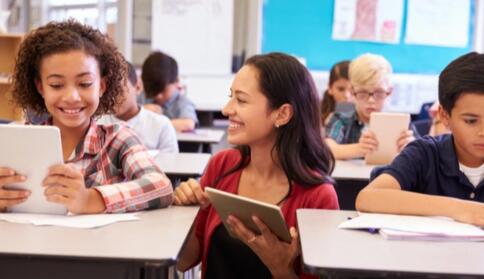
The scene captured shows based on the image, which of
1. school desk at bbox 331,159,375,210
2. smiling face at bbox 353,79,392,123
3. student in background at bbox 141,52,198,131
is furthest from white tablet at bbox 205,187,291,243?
student in background at bbox 141,52,198,131

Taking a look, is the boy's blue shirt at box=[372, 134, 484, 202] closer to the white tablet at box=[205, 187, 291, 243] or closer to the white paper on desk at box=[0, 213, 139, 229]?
the white tablet at box=[205, 187, 291, 243]

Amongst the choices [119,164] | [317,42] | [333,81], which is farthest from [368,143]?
[317,42]

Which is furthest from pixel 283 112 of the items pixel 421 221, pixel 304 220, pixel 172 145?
pixel 172 145

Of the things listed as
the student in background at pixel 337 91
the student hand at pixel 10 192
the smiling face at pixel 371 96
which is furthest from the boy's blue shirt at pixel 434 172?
the student in background at pixel 337 91

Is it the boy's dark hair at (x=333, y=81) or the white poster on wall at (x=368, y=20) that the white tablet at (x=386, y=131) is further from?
the white poster on wall at (x=368, y=20)

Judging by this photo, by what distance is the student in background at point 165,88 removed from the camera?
14.4ft

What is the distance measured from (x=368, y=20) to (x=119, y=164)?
14.9 feet

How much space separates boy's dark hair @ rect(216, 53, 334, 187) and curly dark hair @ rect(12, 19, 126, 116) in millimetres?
396

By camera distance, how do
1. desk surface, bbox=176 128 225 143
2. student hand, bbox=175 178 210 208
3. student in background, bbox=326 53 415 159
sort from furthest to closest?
desk surface, bbox=176 128 225 143
student in background, bbox=326 53 415 159
student hand, bbox=175 178 210 208

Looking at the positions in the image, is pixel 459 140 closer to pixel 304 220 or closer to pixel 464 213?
pixel 464 213

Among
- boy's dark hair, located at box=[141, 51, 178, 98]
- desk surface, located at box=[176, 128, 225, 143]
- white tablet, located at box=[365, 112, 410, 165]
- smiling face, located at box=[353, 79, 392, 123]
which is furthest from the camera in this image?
boy's dark hair, located at box=[141, 51, 178, 98]

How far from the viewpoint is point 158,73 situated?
4375 millimetres

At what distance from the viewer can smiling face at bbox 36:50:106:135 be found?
63.7 inches

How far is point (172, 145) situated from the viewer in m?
3.40
